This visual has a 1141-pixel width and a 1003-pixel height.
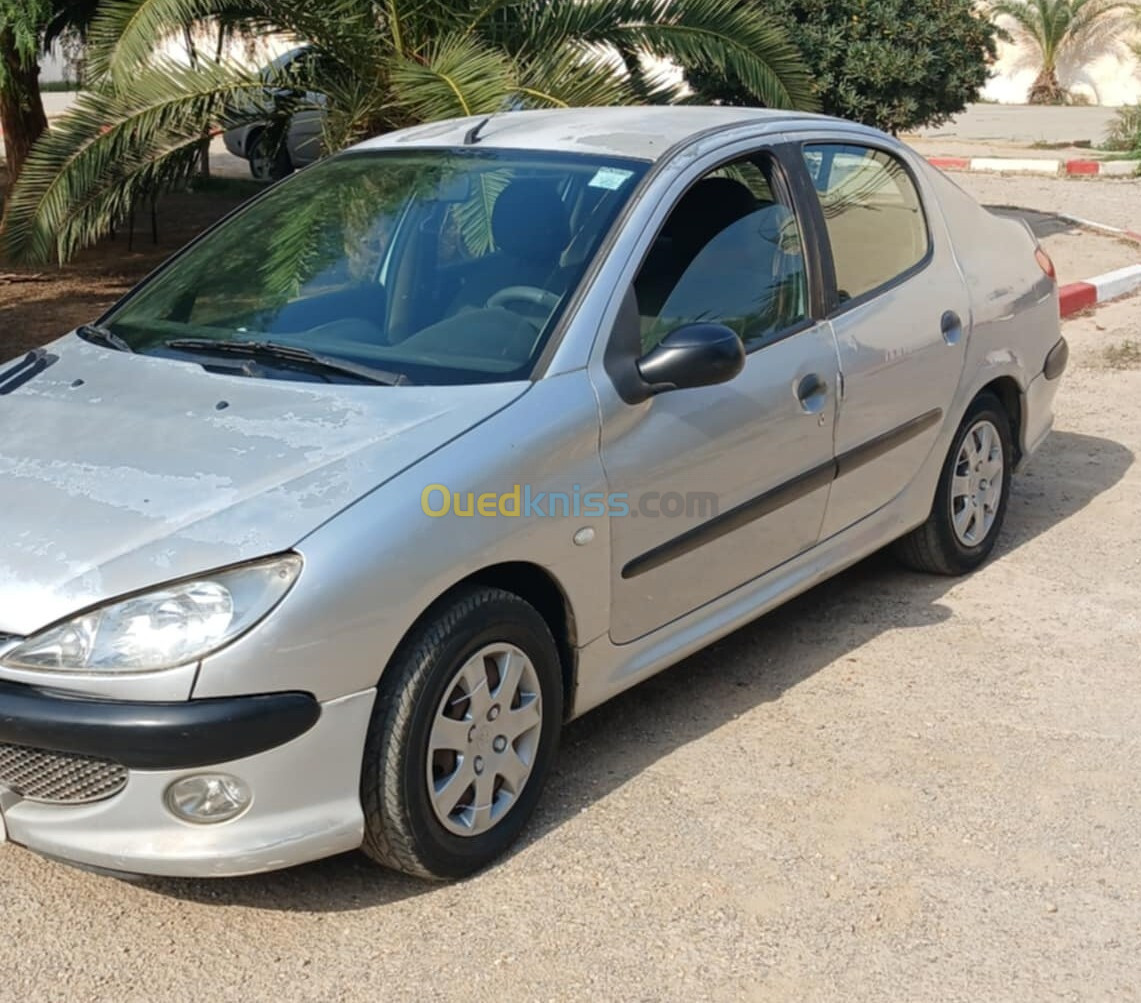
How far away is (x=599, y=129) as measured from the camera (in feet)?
14.3

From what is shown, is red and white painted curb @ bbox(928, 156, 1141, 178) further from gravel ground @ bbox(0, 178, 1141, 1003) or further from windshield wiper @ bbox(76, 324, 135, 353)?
windshield wiper @ bbox(76, 324, 135, 353)

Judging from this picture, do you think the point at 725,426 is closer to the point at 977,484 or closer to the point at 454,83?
the point at 977,484

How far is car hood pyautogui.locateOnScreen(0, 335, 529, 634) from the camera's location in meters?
2.97

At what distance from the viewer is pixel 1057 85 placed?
107 ft

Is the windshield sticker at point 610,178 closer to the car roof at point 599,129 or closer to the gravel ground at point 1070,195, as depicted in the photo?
the car roof at point 599,129

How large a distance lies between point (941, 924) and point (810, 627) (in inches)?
69.6

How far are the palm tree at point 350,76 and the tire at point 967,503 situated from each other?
122 inches

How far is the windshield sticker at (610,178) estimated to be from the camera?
402 centimetres

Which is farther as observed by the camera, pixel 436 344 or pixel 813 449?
pixel 813 449

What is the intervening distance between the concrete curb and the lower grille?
7984 millimetres

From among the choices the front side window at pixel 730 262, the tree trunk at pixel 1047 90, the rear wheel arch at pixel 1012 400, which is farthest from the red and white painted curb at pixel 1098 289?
the tree trunk at pixel 1047 90

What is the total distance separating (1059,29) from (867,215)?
30.0 meters

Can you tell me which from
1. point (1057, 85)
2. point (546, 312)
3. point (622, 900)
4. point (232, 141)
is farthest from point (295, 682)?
point (1057, 85)

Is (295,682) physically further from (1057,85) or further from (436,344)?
(1057,85)
